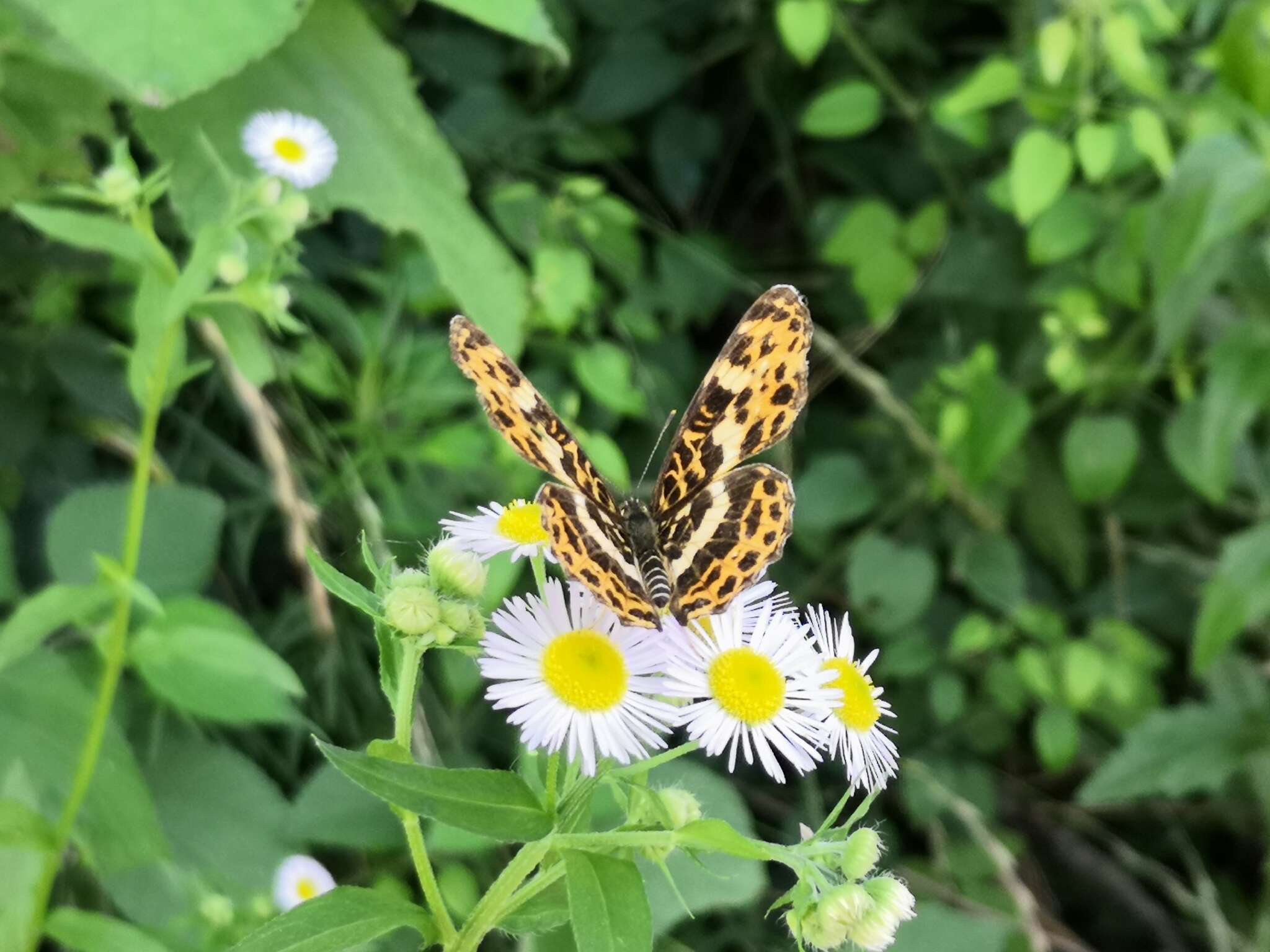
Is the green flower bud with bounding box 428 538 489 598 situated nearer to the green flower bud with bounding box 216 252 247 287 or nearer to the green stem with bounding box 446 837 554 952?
the green stem with bounding box 446 837 554 952

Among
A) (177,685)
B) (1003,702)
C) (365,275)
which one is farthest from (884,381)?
(177,685)

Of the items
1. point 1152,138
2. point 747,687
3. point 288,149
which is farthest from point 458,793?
point 1152,138

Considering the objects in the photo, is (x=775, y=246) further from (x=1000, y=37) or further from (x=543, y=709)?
(x=543, y=709)

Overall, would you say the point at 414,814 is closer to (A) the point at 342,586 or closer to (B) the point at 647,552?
(A) the point at 342,586

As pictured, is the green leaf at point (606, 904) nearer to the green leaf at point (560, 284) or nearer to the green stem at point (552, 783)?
the green stem at point (552, 783)

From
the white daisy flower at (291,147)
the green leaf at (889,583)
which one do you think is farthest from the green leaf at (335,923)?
the green leaf at (889,583)

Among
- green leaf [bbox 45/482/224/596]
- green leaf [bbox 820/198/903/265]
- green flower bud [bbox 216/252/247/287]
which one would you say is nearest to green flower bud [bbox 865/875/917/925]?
green flower bud [bbox 216/252/247/287]
